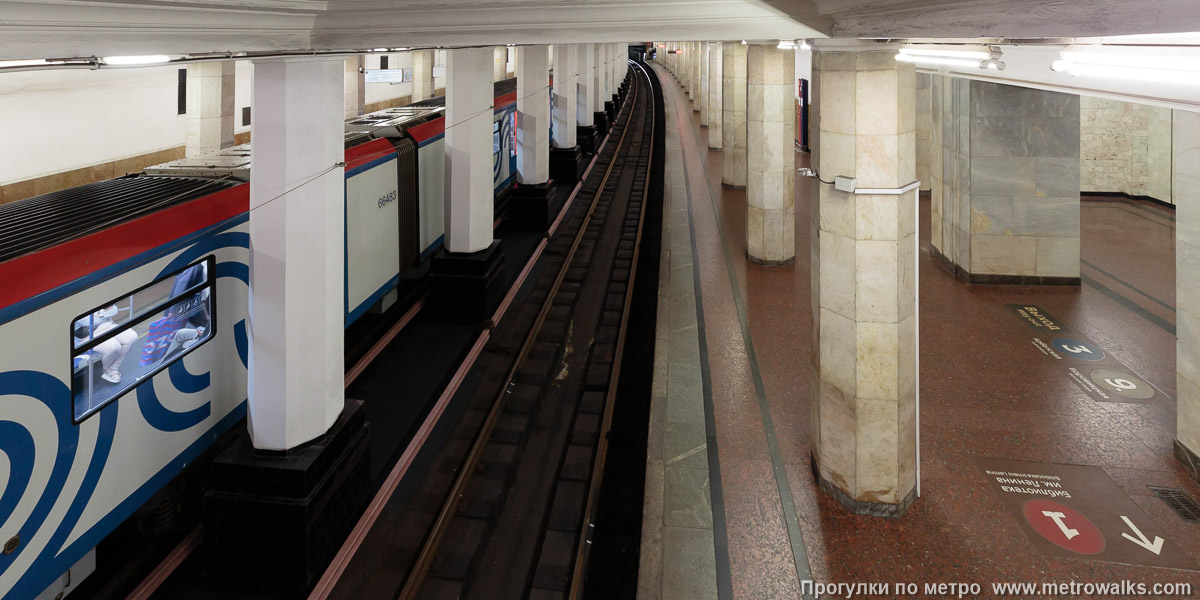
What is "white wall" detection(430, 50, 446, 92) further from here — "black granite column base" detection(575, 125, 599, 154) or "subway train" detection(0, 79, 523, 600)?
Result: "subway train" detection(0, 79, 523, 600)

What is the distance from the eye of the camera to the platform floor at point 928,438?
4957mm

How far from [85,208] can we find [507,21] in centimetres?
315

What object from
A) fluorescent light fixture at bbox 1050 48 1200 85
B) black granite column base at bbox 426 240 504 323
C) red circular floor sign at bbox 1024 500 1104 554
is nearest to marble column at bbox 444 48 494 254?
black granite column base at bbox 426 240 504 323

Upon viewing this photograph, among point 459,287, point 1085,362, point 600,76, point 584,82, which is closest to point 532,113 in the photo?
point 459,287

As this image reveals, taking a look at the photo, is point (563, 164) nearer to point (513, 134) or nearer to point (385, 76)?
point (513, 134)

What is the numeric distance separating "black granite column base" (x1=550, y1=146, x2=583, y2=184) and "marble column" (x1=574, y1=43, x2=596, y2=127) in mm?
2378

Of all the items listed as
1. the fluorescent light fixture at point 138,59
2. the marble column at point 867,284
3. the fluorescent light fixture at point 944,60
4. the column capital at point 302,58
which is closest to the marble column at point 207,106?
the column capital at point 302,58

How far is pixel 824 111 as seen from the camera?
18.1 ft

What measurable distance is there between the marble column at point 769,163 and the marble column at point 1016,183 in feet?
8.80

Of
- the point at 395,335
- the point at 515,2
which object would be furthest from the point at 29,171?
the point at 515,2

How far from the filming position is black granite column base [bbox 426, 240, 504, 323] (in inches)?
364

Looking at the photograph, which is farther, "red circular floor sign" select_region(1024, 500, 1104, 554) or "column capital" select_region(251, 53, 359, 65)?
"red circular floor sign" select_region(1024, 500, 1104, 554)

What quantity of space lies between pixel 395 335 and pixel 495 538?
156 inches

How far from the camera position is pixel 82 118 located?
11.8 metres
